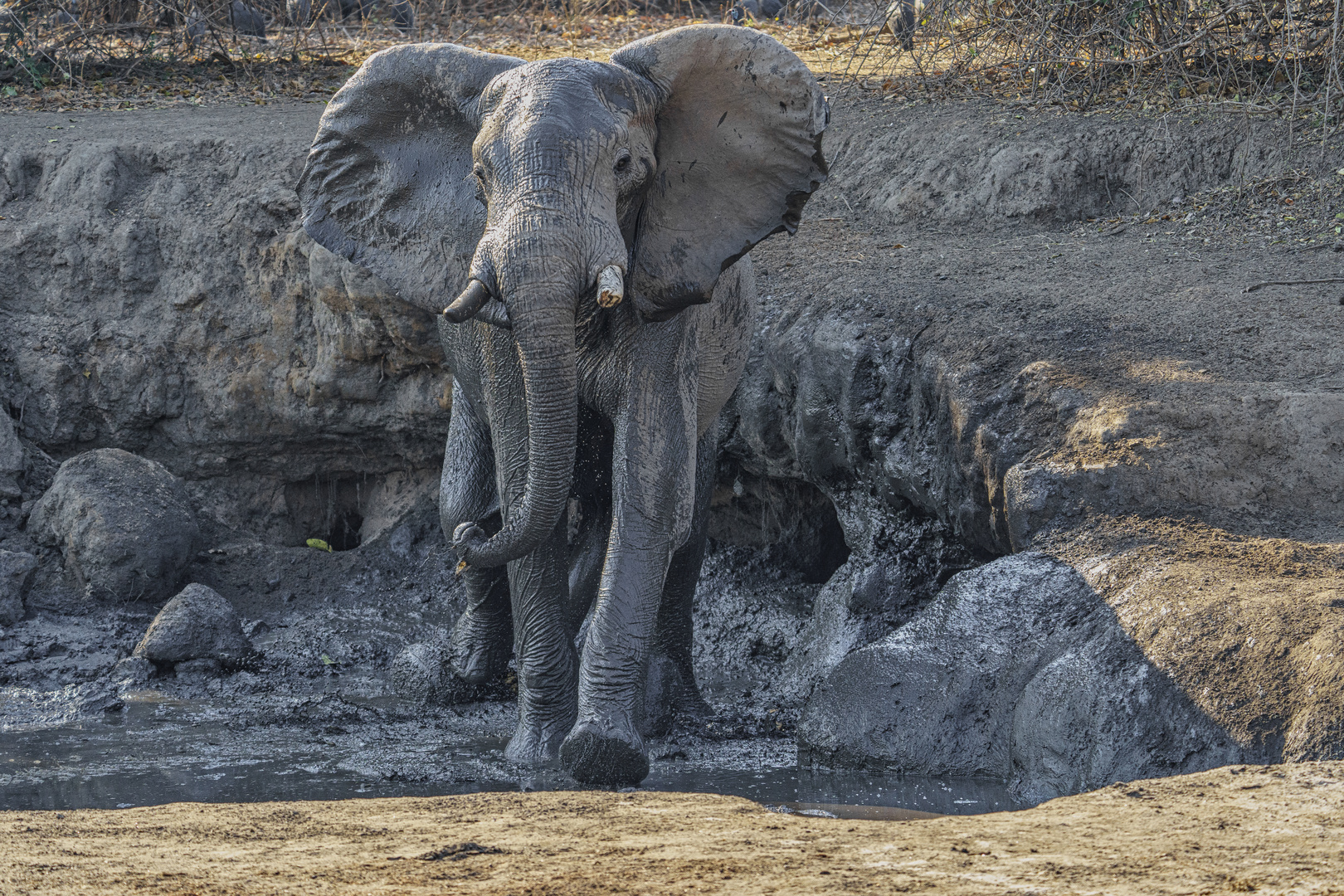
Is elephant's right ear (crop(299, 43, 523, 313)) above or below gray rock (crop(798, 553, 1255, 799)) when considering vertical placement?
above

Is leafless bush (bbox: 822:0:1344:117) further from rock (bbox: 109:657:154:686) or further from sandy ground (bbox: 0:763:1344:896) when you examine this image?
rock (bbox: 109:657:154:686)

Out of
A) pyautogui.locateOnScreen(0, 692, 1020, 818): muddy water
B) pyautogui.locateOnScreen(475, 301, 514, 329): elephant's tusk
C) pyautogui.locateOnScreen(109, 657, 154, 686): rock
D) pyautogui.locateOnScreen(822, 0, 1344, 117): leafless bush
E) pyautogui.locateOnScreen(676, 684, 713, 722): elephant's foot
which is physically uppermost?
pyautogui.locateOnScreen(822, 0, 1344, 117): leafless bush

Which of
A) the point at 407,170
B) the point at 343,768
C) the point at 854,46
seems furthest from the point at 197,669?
the point at 854,46

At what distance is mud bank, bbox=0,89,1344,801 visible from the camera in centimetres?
468

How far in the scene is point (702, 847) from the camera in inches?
128

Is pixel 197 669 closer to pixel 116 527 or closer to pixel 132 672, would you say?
pixel 132 672

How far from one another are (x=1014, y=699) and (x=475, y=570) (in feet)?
7.69

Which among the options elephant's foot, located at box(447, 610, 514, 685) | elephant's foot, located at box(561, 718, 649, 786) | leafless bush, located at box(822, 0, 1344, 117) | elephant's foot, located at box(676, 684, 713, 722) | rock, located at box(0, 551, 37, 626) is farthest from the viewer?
leafless bush, located at box(822, 0, 1344, 117)

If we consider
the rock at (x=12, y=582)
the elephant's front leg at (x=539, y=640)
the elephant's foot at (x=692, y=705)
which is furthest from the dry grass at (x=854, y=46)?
the elephant's front leg at (x=539, y=640)

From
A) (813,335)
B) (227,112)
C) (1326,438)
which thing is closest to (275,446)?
(227,112)

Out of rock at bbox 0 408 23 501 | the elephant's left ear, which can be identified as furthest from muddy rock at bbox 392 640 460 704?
rock at bbox 0 408 23 501

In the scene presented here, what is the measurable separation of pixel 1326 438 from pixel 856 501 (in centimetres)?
229

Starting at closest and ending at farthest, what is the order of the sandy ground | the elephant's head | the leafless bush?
Result: the sandy ground < the elephant's head < the leafless bush

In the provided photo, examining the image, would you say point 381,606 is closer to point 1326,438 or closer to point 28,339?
point 28,339
